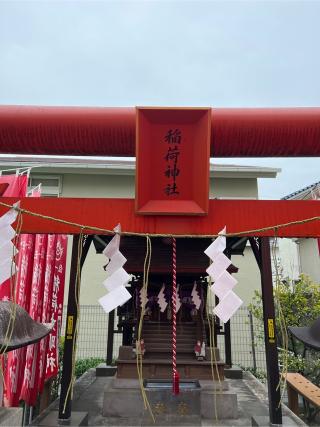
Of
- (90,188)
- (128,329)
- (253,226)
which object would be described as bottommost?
(128,329)

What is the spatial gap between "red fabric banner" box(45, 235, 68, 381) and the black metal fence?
155 inches

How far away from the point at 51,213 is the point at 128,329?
4981mm

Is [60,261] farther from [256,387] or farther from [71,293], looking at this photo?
[256,387]

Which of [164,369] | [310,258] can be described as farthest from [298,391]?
[310,258]

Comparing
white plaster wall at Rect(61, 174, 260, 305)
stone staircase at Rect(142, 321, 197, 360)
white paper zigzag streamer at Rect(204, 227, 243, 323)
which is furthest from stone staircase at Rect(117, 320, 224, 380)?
white plaster wall at Rect(61, 174, 260, 305)

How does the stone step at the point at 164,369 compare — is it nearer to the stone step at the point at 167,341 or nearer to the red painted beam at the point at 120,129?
the stone step at the point at 167,341

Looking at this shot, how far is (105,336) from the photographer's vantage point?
1227 cm

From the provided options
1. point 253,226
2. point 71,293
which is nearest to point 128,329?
point 71,293

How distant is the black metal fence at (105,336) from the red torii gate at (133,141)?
643cm

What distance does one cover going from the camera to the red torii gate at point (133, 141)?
549 cm

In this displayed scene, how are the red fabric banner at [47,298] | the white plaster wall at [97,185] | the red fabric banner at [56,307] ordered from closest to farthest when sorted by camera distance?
1. the red fabric banner at [47,298]
2. the red fabric banner at [56,307]
3. the white plaster wall at [97,185]

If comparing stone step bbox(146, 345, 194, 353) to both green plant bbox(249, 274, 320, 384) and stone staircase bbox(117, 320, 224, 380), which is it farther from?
green plant bbox(249, 274, 320, 384)

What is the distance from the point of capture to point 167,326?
8.34 m

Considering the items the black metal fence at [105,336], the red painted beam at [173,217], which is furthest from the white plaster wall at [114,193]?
the red painted beam at [173,217]
